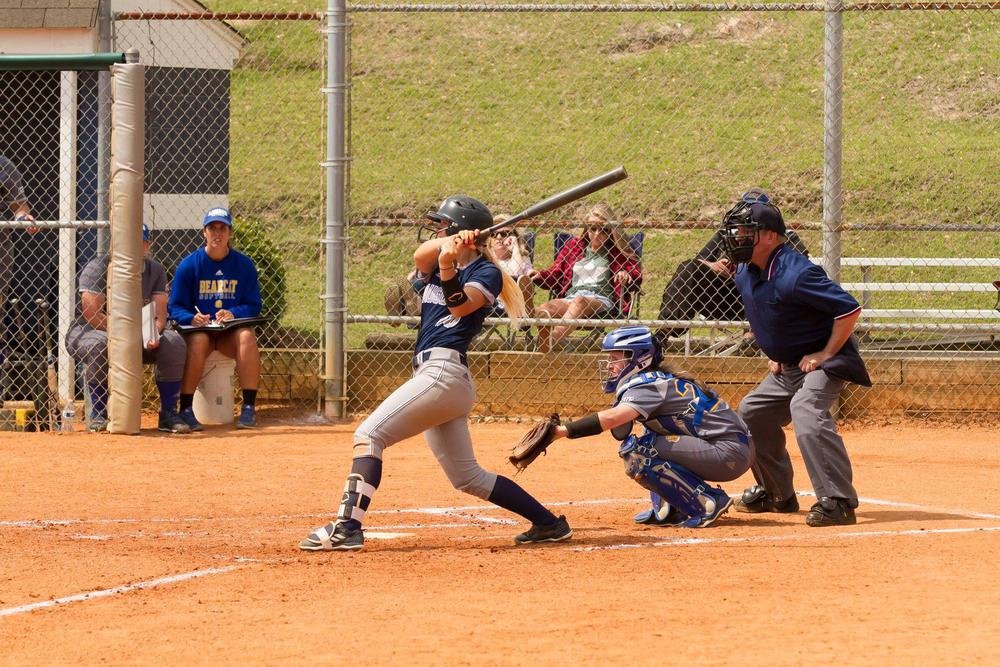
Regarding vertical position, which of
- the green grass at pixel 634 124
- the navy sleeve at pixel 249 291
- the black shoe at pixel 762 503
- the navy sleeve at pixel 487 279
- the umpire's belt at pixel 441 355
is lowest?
the black shoe at pixel 762 503

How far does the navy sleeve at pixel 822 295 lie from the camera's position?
6.82 meters

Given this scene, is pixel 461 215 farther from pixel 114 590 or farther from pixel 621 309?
pixel 621 309

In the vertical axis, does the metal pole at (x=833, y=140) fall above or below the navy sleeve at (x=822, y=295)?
above

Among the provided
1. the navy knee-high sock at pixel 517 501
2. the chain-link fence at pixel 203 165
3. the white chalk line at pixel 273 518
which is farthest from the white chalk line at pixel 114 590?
the chain-link fence at pixel 203 165

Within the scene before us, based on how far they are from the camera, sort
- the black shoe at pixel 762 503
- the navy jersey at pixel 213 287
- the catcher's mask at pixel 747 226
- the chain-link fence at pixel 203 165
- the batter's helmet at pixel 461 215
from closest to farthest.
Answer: the batter's helmet at pixel 461 215
the catcher's mask at pixel 747 226
the black shoe at pixel 762 503
the navy jersey at pixel 213 287
the chain-link fence at pixel 203 165

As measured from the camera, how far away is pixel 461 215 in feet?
20.0

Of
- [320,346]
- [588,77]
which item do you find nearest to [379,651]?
[320,346]

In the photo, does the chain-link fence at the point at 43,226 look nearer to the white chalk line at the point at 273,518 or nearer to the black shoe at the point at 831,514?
the white chalk line at the point at 273,518

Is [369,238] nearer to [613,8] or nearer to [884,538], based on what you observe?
[613,8]

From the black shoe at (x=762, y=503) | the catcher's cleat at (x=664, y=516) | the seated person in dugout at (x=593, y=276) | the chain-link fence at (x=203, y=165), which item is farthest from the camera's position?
the chain-link fence at (x=203, y=165)

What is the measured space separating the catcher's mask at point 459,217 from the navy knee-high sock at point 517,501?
1143mm

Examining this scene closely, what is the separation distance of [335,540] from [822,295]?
2744mm

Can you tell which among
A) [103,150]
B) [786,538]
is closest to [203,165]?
[103,150]

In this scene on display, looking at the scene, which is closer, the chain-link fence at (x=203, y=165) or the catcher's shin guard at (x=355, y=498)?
the catcher's shin guard at (x=355, y=498)
